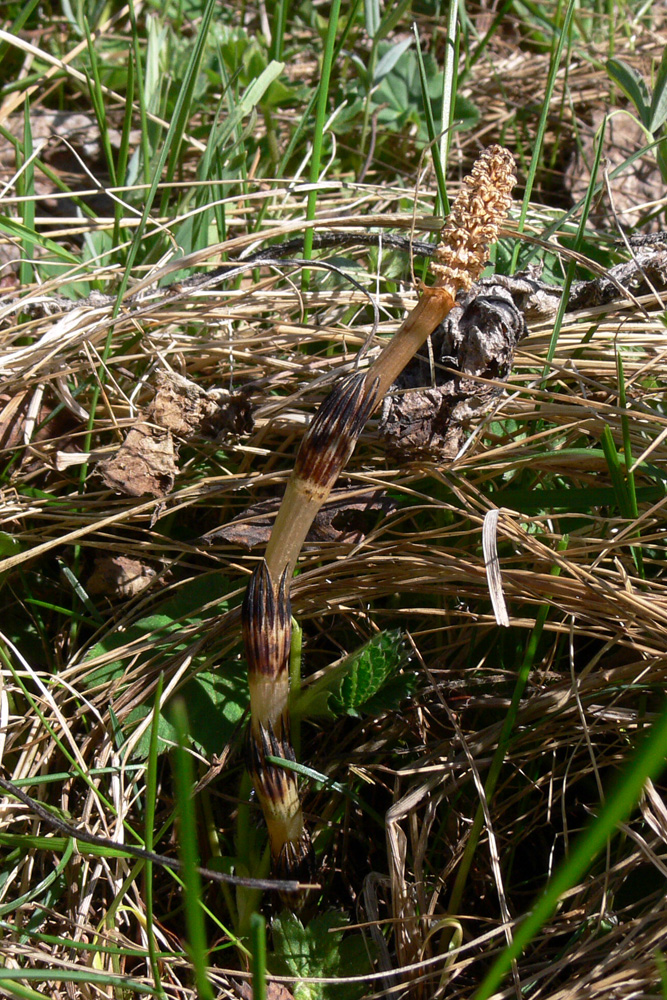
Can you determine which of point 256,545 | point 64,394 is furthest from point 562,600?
point 64,394

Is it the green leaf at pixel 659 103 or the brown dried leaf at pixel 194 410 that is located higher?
the green leaf at pixel 659 103

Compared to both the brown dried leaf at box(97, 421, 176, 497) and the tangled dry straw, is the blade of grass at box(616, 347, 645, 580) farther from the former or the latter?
the brown dried leaf at box(97, 421, 176, 497)

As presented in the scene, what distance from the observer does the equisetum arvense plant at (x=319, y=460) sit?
114cm

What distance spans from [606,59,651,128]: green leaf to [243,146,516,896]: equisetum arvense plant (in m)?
0.94

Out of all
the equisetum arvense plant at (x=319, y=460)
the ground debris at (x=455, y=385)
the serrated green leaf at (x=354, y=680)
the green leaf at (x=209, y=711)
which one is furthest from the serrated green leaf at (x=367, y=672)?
the ground debris at (x=455, y=385)

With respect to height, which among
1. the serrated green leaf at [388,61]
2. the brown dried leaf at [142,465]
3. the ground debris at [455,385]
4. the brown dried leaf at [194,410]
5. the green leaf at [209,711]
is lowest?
the green leaf at [209,711]

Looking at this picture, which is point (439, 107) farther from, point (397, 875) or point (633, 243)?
point (397, 875)

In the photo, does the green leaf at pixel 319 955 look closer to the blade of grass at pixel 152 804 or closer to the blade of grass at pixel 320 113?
the blade of grass at pixel 152 804

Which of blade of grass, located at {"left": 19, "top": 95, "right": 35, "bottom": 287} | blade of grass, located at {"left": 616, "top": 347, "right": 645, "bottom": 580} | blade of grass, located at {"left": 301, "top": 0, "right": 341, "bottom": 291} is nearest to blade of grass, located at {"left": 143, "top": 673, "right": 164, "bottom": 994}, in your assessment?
blade of grass, located at {"left": 616, "top": 347, "right": 645, "bottom": 580}

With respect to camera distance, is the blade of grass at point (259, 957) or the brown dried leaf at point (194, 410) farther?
the brown dried leaf at point (194, 410)

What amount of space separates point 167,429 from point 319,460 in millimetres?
644

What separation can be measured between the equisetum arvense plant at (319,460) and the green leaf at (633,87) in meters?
0.94

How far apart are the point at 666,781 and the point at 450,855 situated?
16.0 inches

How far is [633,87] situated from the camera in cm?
190
